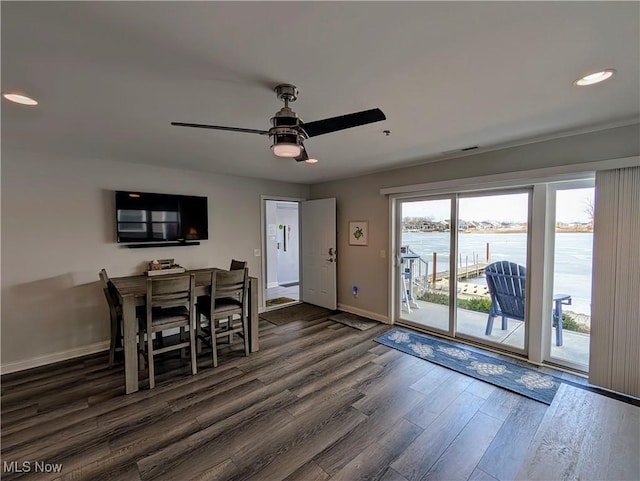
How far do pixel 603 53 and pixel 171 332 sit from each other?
5.19 m

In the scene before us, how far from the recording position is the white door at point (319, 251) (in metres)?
5.30

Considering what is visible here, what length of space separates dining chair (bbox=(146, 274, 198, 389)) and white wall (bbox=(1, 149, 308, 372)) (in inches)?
44.8

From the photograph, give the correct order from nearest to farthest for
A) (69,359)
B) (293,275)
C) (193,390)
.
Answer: (193,390) → (69,359) → (293,275)

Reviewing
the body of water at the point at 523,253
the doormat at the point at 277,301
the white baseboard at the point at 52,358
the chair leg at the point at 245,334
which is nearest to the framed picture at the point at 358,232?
the body of water at the point at 523,253

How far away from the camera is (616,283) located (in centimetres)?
256

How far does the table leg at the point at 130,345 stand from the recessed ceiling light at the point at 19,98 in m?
1.72

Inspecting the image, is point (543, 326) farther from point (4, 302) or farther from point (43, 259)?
point (4, 302)

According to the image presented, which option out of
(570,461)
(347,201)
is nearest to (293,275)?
(347,201)

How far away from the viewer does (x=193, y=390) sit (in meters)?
2.75

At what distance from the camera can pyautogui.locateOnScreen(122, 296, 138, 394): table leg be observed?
8.89ft

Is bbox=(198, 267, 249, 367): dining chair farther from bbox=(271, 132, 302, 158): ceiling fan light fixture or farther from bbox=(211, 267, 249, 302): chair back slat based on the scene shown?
bbox=(271, 132, 302, 158): ceiling fan light fixture

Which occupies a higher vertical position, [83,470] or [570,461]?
[570,461]

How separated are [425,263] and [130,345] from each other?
151 inches

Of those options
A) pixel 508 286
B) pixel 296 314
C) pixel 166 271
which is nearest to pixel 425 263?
pixel 508 286
